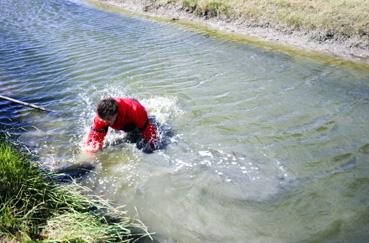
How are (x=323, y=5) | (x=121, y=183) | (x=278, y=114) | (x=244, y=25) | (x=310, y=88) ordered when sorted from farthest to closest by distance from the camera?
(x=244, y=25)
(x=323, y=5)
(x=310, y=88)
(x=278, y=114)
(x=121, y=183)

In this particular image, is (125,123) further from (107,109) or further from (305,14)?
(305,14)

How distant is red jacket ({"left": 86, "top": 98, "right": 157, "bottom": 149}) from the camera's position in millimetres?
6027

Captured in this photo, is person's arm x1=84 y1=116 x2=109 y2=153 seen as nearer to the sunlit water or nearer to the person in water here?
the person in water

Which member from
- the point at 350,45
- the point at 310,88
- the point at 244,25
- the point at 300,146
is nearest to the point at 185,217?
the point at 300,146

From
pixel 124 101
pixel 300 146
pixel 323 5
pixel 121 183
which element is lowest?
pixel 121 183

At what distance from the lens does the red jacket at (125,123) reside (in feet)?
19.8

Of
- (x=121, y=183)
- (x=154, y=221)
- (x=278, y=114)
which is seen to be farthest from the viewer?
(x=278, y=114)

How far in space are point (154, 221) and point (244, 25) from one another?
12.1 metres

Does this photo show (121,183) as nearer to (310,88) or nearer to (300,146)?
(300,146)

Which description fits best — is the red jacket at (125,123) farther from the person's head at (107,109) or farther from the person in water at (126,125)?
the person's head at (107,109)

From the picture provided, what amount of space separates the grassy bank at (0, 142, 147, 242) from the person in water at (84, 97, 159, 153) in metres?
1.44

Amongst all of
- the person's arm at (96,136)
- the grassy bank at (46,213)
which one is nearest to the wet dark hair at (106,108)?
the person's arm at (96,136)

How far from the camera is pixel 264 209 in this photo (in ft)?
16.8

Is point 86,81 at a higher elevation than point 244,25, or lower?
lower
